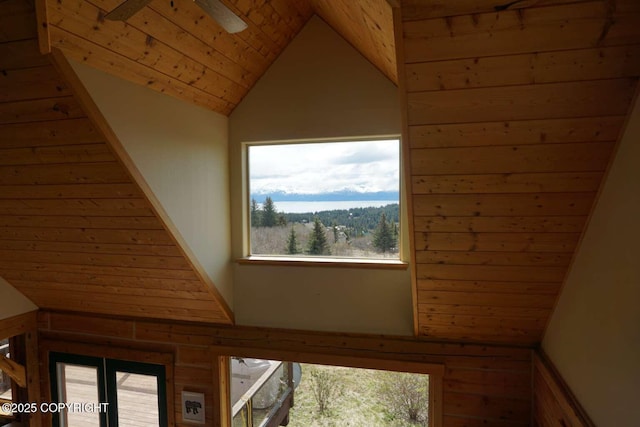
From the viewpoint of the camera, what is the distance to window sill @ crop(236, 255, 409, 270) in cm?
295

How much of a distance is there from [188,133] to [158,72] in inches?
21.4

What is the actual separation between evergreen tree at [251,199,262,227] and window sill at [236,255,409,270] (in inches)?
12.7

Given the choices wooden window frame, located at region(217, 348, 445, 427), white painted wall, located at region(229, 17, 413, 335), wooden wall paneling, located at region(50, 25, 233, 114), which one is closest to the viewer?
wooden wall paneling, located at region(50, 25, 233, 114)

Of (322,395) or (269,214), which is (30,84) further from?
(322,395)

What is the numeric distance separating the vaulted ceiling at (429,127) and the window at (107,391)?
1330mm

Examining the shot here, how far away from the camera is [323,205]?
3.21 m

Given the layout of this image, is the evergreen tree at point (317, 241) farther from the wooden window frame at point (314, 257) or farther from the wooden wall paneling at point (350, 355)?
the wooden wall paneling at point (350, 355)

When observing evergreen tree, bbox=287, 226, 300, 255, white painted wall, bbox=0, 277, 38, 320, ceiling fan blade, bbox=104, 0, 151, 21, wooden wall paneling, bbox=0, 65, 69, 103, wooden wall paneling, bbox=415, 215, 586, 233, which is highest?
ceiling fan blade, bbox=104, 0, 151, 21

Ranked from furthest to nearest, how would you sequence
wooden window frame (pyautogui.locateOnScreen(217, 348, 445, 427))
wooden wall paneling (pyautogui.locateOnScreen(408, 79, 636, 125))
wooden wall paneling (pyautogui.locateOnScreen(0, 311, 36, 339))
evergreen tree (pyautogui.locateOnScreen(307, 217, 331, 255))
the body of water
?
wooden wall paneling (pyautogui.locateOnScreen(0, 311, 36, 339)) → evergreen tree (pyautogui.locateOnScreen(307, 217, 331, 255)) → the body of water → wooden window frame (pyautogui.locateOnScreen(217, 348, 445, 427)) → wooden wall paneling (pyautogui.locateOnScreen(408, 79, 636, 125))

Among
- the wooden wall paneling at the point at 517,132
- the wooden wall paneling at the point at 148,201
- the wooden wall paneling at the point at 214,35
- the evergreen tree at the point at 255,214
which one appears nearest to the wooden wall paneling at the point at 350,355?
the wooden wall paneling at the point at 148,201

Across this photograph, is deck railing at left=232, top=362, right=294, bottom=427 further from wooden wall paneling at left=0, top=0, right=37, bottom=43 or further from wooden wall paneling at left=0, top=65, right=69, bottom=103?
wooden wall paneling at left=0, top=0, right=37, bottom=43

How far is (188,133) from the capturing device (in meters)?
2.54

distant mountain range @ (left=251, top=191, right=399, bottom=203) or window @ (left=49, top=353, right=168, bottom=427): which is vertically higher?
distant mountain range @ (left=251, top=191, right=399, bottom=203)

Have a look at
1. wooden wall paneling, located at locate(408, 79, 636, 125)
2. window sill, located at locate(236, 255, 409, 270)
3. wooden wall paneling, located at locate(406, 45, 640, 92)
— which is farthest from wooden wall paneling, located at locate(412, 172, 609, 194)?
window sill, located at locate(236, 255, 409, 270)
